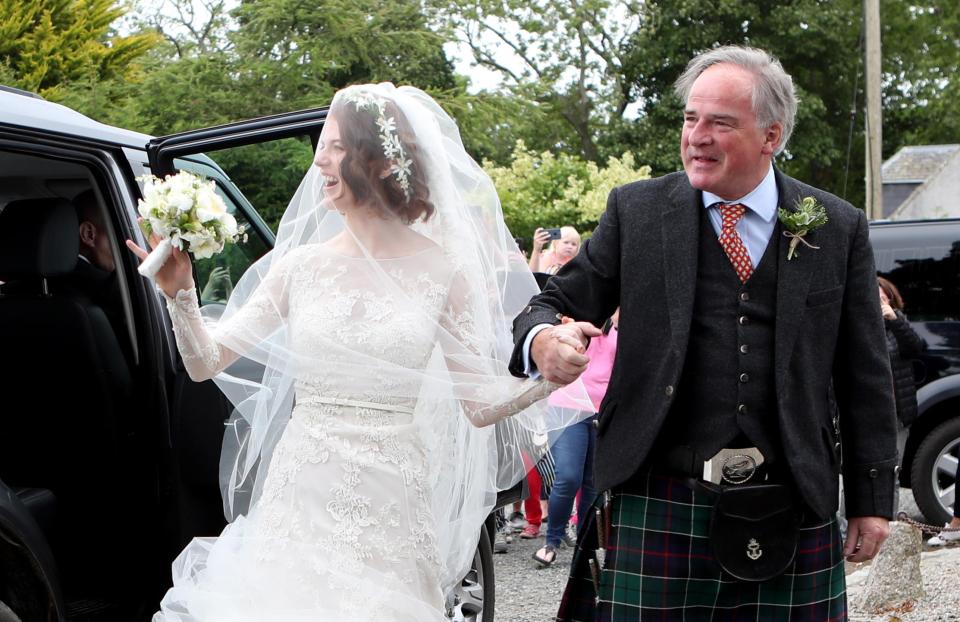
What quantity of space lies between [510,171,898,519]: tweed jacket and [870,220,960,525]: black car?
17.3 feet

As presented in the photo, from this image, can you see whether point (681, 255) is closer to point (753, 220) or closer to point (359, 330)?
point (753, 220)

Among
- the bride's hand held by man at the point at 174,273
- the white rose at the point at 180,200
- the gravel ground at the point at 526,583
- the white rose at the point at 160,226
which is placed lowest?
the gravel ground at the point at 526,583

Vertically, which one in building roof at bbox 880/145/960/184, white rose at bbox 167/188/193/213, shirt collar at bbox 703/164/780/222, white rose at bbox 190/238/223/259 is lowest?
white rose at bbox 190/238/223/259

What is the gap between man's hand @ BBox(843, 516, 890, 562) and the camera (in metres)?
3.03

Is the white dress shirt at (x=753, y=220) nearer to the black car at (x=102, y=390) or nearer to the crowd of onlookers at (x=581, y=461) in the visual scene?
the black car at (x=102, y=390)

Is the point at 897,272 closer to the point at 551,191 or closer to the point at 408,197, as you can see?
the point at 408,197

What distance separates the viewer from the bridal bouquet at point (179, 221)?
3062 mm

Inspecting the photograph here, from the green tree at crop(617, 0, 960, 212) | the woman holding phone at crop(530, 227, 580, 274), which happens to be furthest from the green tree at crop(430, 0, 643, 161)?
the woman holding phone at crop(530, 227, 580, 274)

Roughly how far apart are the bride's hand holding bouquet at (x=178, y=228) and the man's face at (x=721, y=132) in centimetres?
133

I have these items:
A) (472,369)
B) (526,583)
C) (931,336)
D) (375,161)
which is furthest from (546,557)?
(375,161)

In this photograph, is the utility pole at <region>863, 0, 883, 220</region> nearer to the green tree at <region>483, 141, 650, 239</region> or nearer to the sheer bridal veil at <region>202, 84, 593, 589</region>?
the green tree at <region>483, 141, 650, 239</region>

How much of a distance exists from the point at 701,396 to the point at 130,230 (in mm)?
2313

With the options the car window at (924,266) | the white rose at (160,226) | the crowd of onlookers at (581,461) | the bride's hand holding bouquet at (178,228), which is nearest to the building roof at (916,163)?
the car window at (924,266)

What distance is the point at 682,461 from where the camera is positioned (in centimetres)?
291
